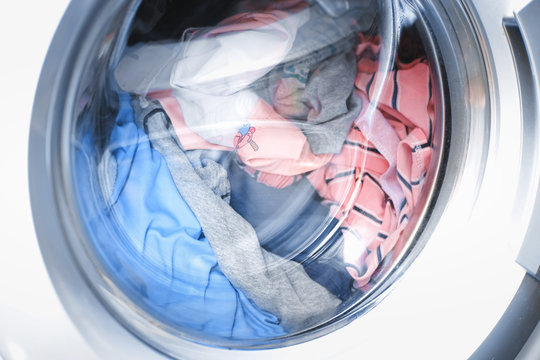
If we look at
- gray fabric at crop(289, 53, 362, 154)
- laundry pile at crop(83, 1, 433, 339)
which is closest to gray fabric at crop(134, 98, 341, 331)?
laundry pile at crop(83, 1, 433, 339)

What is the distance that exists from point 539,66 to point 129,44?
500mm

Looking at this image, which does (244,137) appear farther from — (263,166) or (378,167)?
(378,167)

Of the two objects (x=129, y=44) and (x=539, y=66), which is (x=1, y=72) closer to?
(x=129, y=44)

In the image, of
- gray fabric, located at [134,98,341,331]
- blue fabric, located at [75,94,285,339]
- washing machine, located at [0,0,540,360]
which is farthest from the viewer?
gray fabric, located at [134,98,341,331]

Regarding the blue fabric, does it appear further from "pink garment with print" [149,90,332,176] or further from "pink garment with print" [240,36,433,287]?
"pink garment with print" [240,36,433,287]

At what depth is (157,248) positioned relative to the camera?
2.22ft

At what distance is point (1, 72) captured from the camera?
1.27 ft

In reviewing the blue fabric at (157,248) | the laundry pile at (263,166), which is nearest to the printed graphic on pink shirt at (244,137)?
the laundry pile at (263,166)

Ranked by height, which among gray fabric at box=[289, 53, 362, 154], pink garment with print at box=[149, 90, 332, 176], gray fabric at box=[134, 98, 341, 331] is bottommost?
gray fabric at box=[134, 98, 341, 331]

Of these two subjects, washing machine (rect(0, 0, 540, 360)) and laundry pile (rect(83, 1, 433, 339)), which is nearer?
washing machine (rect(0, 0, 540, 360))

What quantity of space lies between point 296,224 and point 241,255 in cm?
13

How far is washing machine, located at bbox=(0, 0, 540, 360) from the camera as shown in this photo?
1.43ft

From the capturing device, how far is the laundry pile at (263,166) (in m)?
0.62

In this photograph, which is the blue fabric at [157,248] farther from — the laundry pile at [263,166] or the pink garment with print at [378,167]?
the pink garment with print at [378,167]
